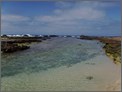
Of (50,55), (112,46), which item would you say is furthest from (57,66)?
(112,46)

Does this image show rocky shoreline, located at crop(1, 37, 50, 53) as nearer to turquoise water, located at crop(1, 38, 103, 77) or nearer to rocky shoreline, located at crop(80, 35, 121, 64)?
turquoise water, located at crop(1, 38, 103, 77)

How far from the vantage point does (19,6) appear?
116 inches

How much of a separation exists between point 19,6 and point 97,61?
3.09 ft

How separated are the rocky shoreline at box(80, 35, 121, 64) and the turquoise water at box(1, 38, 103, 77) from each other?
0.21 ft

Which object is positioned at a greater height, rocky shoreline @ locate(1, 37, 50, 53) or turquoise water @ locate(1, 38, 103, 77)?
rocky shoreline @ locate(1, 37, 50, 53)

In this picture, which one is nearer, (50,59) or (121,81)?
(121,81)

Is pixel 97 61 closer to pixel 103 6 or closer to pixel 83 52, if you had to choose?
pixel 83 52

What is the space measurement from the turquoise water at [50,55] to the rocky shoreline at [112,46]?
6 cm

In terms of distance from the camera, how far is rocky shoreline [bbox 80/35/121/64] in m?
2.85

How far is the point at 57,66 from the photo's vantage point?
301 centimetres

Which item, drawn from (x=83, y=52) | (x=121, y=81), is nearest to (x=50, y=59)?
(x=83, y=52)

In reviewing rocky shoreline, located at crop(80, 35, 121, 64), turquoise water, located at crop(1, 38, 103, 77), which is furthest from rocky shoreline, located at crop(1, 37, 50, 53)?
rocky shoreline, located at crop(80, 35, 121, 64)

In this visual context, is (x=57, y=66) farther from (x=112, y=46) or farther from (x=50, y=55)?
(x=112, y=46)

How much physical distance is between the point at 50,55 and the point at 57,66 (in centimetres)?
13
